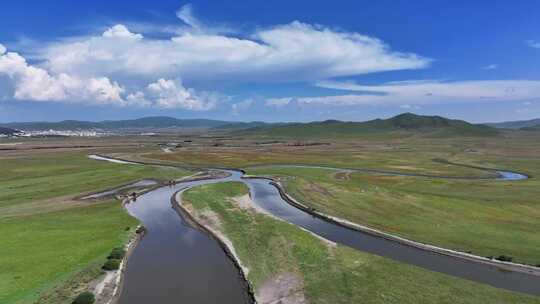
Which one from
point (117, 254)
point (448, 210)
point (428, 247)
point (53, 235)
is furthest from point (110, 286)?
point (448, 210)

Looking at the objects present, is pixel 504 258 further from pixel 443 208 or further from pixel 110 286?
pixel 110 286

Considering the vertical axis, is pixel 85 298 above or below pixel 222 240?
above

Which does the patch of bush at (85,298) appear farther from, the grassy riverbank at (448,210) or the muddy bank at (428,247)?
the grassy riverbank at (448,210)

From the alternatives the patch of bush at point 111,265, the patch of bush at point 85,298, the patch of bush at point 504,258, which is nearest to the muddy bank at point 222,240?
the patch of bush at point 111,265

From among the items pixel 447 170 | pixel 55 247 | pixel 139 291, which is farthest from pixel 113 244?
pixel 447 170

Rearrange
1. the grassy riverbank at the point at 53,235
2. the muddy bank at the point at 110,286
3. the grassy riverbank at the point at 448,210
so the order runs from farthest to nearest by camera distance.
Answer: the grassy riverbank at the point at 448,210 < the grassy riverbank at the point at 53,235 < the muddy bank at the point at 110,286
